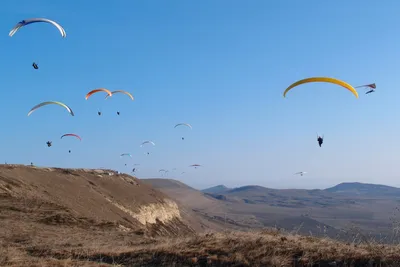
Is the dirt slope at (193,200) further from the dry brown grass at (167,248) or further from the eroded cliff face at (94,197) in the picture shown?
the dry brown grass at (167,248)

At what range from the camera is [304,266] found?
360 inches

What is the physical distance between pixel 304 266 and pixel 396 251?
85.1 inches

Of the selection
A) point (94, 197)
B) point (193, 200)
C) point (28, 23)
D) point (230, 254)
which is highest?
point (28, 23)

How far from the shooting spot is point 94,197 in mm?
39062

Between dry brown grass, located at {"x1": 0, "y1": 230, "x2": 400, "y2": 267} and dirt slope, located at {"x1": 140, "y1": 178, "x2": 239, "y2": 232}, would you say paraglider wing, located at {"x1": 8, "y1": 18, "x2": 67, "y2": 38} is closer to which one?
dry brown grass, located at {"x1": 0, "y1": 230, "x2": 400, "y2": 267}

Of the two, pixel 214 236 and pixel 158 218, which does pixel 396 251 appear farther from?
pixel 158 218

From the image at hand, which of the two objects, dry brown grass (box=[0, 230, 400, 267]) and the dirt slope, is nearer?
dry brown grass (box=[0, 230, 400, 267])

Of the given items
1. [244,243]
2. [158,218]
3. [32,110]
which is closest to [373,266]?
[244,243]

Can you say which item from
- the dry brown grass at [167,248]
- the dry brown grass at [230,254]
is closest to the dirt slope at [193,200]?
the dry brown grass at [167,248]

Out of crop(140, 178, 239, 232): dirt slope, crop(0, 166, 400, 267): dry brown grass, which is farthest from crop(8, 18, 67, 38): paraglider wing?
crop(140, 178, 239, 232): dirt slope

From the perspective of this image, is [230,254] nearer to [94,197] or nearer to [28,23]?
[28,23]

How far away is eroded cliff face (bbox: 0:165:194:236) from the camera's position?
25.7 metres

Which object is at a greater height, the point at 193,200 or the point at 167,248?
the point at 193,200

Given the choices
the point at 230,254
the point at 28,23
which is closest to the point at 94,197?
the point at 28,23
